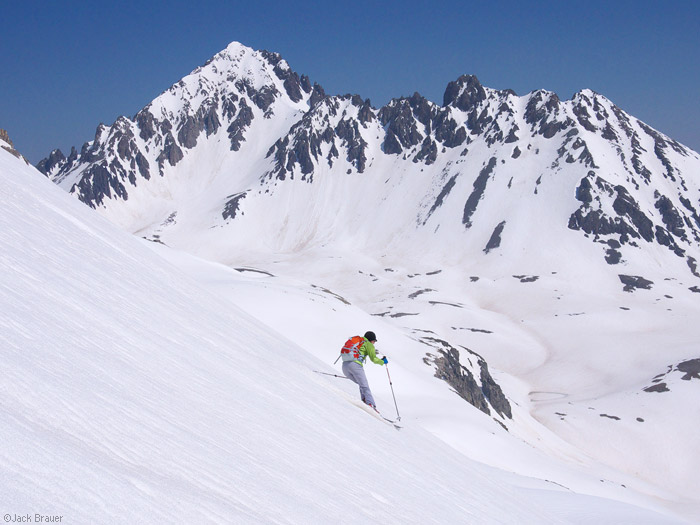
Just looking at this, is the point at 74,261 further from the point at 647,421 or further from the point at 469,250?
the point at 469,250

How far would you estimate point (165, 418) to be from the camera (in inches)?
265

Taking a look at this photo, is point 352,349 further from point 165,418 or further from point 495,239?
point 495,239

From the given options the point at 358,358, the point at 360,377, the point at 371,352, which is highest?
the point at 371,352

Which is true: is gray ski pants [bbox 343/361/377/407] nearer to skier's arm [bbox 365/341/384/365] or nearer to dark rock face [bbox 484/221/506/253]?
skier's arm [bbox 365/341/384/365]

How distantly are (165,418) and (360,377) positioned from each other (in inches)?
363

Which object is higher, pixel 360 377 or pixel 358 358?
pixel 358 358

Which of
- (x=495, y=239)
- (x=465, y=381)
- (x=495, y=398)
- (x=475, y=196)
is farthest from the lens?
(x=475, y=196)

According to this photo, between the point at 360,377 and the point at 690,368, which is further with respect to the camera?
the point at 690,368

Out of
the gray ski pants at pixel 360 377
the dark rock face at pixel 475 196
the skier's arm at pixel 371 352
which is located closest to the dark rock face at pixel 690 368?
the skier's arm at pixel 371 352

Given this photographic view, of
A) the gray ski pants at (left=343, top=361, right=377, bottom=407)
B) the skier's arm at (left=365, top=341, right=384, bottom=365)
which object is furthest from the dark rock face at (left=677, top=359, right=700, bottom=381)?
the gray ski pants at (left=343, top=361, right=377, bottom=407)

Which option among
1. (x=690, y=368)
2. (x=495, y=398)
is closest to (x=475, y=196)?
(x=690, y=368)

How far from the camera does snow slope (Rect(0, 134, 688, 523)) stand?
4.57 m

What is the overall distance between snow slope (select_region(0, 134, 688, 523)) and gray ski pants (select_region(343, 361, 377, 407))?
0.40m

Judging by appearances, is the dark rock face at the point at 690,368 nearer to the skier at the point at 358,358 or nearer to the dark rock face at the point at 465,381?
the dark rock face at the point at 465,381
